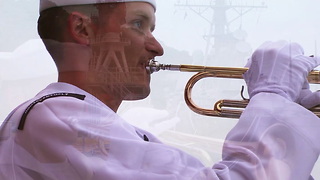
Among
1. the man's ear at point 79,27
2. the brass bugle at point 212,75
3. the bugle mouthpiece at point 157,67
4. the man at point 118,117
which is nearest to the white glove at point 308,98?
the man at point 118,117

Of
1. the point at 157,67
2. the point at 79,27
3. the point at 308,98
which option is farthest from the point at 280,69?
the point at 79,27

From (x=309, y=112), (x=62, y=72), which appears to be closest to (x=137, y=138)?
(x=62, y=72)

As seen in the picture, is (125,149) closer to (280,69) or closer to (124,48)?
(124,48)

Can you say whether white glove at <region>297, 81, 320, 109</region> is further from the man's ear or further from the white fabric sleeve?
the man's ear

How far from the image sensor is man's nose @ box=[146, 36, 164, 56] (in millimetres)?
763

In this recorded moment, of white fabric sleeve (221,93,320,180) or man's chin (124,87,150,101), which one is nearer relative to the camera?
white fabric sleeve (221,93,320,180)

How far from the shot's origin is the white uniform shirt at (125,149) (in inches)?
→ 24.4

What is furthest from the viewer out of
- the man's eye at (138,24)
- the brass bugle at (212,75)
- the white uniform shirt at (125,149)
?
the brass bugle at (212,75)

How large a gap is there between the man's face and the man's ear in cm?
2

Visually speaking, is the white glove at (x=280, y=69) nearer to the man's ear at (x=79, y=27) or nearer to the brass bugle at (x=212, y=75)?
the brass bugle at (x=212, y=75)

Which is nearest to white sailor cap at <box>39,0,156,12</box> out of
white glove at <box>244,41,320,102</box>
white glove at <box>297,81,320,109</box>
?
white glove at <box>244,41,320,102</box>

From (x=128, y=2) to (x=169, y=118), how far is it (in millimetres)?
267

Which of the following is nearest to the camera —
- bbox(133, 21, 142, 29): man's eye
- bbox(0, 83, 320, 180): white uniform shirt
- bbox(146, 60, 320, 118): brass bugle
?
bbox(0, 83, 320, 180): white uniform shirt

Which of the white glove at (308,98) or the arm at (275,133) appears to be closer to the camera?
the arm at (275,133)
